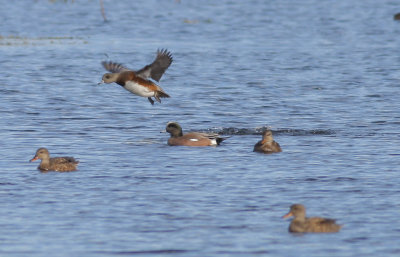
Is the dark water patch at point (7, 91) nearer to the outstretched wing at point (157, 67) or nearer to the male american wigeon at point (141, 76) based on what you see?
the male american wigeon at point (141, 76)

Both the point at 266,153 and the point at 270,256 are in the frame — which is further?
the point at 266,153

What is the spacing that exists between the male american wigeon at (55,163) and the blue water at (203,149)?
139 millimetres

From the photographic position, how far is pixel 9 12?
5162cm

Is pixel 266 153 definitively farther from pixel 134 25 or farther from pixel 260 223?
pixel 134 25

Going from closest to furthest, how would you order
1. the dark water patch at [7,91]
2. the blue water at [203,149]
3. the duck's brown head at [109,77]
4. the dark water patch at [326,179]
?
the blue water at [203,149] < the dark water patch at [326,179] < the duck's brown head at [109,77] < the dark water patch at [7,91]

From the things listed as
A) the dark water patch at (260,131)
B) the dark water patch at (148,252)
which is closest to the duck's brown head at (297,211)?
the dark water patch at (148,252)

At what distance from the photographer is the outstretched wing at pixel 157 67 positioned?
59.9 feet

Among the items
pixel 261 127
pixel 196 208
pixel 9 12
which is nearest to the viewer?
pixel 196 208

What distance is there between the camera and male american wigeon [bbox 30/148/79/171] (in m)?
15.7

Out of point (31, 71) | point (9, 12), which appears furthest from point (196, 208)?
point (9, 12)

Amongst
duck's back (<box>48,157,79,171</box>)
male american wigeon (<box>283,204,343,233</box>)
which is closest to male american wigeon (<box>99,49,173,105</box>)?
duck's back (<box>48,157,79,171</box>)

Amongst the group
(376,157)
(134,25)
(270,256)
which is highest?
(134,25)

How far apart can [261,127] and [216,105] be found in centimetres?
395

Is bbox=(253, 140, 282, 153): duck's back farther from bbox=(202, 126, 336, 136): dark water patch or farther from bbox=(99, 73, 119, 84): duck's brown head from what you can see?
bbox=(99, 73, 119, 84): duck's brown head
